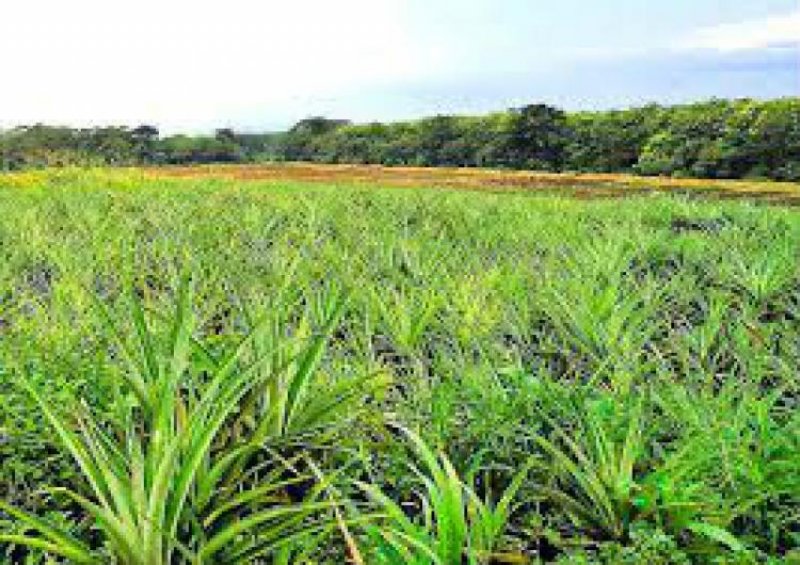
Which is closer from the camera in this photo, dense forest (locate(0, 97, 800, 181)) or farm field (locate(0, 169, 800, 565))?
farm field (locate(0, 169, 800, 565))

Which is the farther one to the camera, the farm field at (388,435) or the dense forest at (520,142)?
the dense forest at (520,142)

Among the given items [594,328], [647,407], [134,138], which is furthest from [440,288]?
[134,138]

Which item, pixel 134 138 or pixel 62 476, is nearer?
pixel 62 476

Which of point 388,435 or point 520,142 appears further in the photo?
point 520,142

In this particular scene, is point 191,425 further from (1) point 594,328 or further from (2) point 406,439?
(1) point 594,328

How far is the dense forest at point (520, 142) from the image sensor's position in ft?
126

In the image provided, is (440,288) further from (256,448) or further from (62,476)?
(62,476)

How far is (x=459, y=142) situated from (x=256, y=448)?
52.9m

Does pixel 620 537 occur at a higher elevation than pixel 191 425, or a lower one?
lower

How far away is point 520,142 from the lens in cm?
5059

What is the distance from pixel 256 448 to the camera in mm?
2637

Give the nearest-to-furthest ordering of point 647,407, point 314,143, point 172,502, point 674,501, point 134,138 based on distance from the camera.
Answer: point 172,502 → point 674,501 → point 647,407 → point 134,138 → point 314,143

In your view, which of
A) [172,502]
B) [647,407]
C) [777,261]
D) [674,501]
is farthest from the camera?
[777,261]

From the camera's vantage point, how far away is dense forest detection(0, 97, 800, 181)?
38531 millimetres
